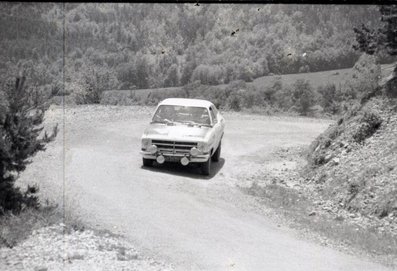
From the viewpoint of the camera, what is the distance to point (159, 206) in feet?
38.9

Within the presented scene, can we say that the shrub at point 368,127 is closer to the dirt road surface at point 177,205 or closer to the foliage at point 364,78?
the dirt road surface at point 177,205

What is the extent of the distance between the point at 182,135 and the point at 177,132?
203 mm

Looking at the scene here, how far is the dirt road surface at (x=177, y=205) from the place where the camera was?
933 centimetres

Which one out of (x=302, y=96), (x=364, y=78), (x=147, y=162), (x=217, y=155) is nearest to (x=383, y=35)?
(x=217, y=155)

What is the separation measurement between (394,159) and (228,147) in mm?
7535

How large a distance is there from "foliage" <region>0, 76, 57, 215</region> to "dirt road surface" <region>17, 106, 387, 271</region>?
3.54 ft

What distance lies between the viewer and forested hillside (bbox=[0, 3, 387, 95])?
3919 centimetres

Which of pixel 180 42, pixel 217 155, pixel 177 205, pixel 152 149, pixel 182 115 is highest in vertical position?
pixel 182 115

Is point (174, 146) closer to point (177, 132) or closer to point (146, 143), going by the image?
point (177, 132)

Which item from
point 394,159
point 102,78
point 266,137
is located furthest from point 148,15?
point 394,159

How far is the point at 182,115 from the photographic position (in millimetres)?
15477

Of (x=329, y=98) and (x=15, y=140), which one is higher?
(x=15, y=140)

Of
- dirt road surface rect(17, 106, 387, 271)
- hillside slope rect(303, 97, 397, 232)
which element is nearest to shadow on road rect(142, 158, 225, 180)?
dirt road surface rect(17, 106, 387, 271)

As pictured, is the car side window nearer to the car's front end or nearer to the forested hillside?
the car's front end
